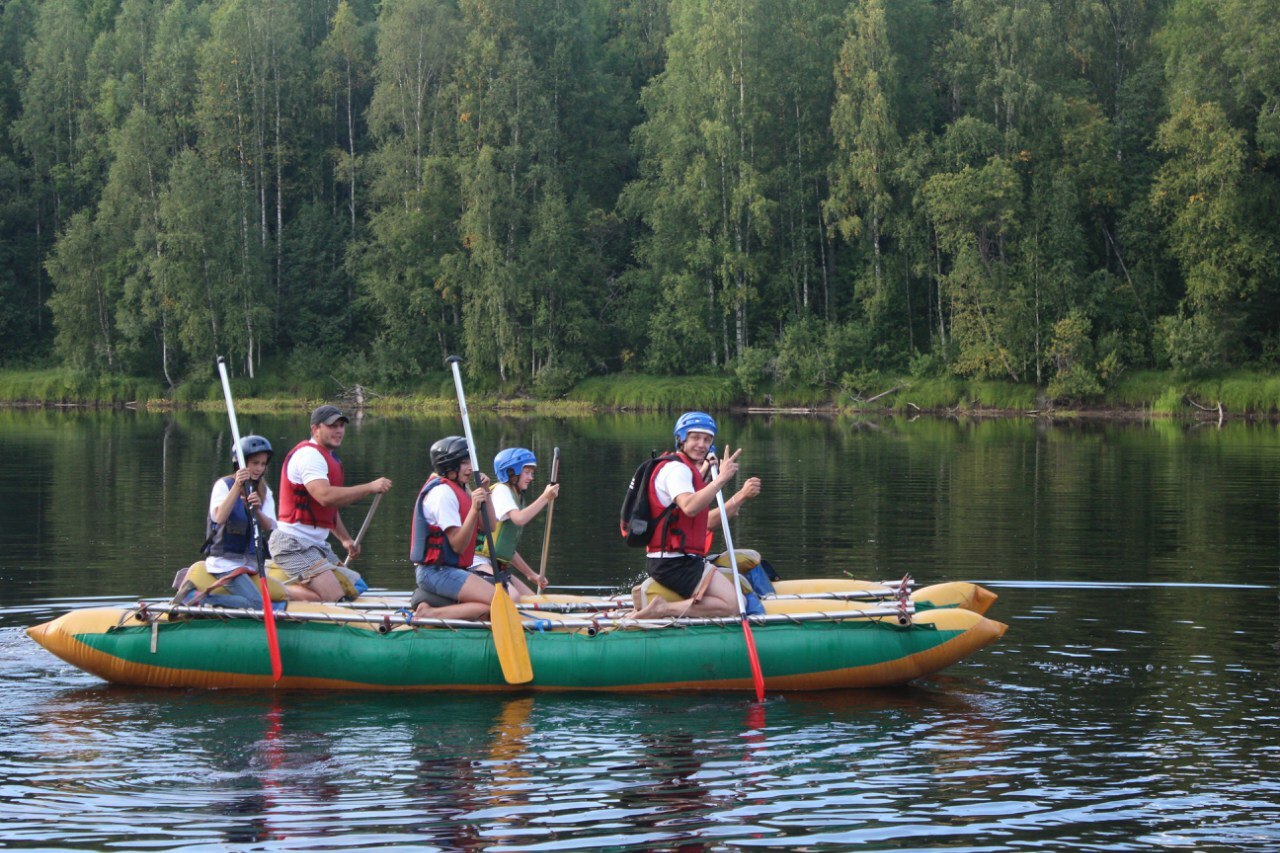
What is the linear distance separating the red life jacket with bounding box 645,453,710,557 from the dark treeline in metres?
35.1

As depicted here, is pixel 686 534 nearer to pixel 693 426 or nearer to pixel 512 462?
pixel 693 426

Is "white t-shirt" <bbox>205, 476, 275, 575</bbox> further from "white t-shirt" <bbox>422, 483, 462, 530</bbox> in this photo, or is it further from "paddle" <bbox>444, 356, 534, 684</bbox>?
"paddle" <bbox>444, 356, 534, 684</bbox>

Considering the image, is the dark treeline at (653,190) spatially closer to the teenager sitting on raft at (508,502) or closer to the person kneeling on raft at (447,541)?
the teenager sitting on raft at (508,502)

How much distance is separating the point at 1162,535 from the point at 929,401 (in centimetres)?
2904

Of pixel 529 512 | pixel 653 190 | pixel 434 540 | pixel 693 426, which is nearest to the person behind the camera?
pixel 693 426

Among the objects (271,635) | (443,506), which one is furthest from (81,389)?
(443,506)

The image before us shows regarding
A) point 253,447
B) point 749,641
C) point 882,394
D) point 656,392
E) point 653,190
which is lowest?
point 749,641

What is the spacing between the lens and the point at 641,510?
10297mm

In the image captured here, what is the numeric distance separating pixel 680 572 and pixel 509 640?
1.24 meters

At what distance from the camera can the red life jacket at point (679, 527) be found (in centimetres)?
1023

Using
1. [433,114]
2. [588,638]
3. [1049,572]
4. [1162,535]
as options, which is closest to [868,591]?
[588,638]

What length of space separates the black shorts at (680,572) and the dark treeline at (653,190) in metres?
35.1

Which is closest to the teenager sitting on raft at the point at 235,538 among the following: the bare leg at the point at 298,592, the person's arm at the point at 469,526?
the bare leg at the point at 298,592

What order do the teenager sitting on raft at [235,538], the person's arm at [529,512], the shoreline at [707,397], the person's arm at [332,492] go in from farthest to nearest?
the shoreline at [707,397]
the person's arm at [529,512]
the person's arm at [332,492]
the teenager sitting on raft at [235,538]
